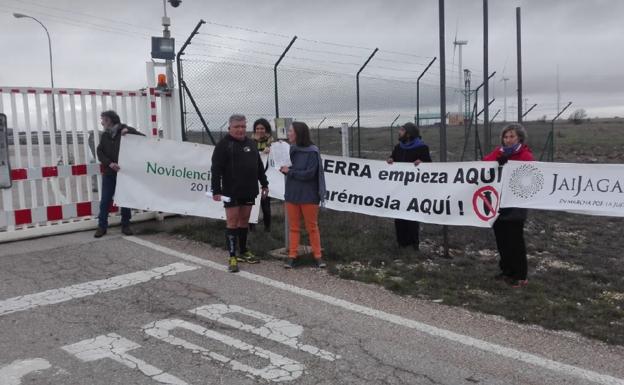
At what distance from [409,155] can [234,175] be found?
242 cm

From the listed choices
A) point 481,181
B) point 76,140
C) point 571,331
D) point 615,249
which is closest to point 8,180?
point 76,140

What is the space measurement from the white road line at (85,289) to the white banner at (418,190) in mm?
2461

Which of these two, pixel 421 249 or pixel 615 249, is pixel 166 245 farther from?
pixel 615 249

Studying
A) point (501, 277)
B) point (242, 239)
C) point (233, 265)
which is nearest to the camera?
point (501, 277)

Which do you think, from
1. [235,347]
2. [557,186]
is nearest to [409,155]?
[557,186]

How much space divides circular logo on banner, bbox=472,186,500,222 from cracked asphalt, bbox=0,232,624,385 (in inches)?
53.5

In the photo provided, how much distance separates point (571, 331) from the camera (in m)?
4.74

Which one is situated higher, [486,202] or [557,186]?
[557,186]

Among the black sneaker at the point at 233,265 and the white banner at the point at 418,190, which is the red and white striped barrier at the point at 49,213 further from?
the black sneaker at the point at 233,265

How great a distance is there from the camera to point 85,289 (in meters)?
5.77

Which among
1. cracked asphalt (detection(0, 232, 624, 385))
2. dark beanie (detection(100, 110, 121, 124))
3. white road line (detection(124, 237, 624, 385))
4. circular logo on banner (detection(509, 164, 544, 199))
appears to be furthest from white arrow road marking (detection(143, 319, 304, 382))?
dark beanie (detection(100, 110, 121, 124))

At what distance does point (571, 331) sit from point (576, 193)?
2.08 meters

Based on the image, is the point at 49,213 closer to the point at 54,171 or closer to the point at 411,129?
the point at 54,171

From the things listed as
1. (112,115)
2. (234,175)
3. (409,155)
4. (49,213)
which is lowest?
(49,213)
